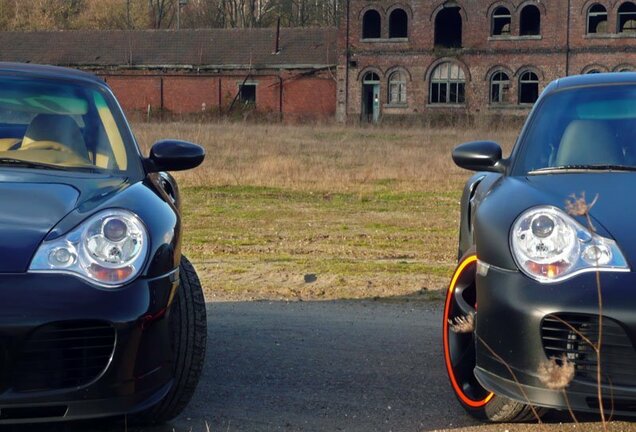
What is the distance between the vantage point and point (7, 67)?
19.8 feet

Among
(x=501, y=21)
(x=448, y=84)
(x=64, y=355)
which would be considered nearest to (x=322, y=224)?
(x=64, y=355)

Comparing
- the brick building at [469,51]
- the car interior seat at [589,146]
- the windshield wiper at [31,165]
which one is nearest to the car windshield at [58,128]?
the windshield wiper at [31,165]

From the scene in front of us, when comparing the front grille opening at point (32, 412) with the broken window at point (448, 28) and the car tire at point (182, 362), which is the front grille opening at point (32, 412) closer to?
the car tire at point (182, 362)

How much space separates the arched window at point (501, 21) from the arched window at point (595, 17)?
468 cm

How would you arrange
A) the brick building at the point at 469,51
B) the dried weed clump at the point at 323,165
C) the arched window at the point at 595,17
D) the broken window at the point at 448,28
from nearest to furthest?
the dried weed clump at the point at 323,165, the arched window at the point at 595,17, the brick building at the point at 469,51, the broken window at the point at 448,28

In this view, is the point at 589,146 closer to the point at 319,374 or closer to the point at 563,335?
the point at 563,335

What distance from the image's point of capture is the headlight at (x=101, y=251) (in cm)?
412

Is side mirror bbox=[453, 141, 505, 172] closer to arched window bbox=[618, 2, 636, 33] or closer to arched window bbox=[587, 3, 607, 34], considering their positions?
arched window bbox=[618, 2, 636, 33]

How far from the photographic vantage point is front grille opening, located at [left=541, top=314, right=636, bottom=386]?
4043 mm

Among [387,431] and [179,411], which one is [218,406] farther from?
[387,431]

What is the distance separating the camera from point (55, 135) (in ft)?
17.9

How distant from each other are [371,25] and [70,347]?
62.4 meters

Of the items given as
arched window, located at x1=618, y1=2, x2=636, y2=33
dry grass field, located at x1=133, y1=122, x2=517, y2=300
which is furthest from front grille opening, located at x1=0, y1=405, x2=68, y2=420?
arched window, located at x1=618, y1=2, x2=636, y2=33

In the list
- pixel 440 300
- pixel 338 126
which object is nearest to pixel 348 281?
pixel 440 300
